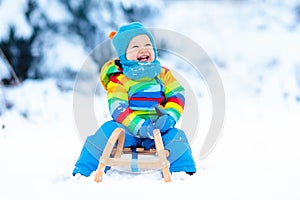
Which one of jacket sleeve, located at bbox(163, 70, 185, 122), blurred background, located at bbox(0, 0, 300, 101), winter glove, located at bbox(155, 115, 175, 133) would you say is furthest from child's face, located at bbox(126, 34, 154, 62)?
blurred background, located at bbox(0, 0, 300, 101)

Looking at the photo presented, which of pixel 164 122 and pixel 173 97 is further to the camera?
pixel 173 97

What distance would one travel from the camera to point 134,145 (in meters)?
1.80

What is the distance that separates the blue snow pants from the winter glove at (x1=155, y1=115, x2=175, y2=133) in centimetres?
4

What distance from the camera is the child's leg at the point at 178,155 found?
1.68 meters

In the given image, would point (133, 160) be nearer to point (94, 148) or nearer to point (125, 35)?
point (94, 148)

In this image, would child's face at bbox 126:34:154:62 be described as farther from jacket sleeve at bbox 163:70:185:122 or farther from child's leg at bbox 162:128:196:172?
child's leg at bbox 162:128:196:172

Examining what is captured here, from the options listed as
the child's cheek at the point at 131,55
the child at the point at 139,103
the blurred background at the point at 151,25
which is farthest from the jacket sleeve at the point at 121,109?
the blurred background at the point at 151,25

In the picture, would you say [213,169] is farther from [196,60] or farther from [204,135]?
[196,60]

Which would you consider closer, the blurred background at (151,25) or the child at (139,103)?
the child at (139,103)

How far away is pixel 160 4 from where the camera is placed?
3.36 metres

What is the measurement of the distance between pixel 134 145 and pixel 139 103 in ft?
0.60

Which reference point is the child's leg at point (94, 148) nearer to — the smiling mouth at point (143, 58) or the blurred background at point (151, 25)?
the smiling mouth at point (143, 58)

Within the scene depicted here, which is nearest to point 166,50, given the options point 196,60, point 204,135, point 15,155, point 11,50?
point 196,60

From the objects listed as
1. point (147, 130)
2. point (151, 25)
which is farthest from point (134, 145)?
point (151, 25)
